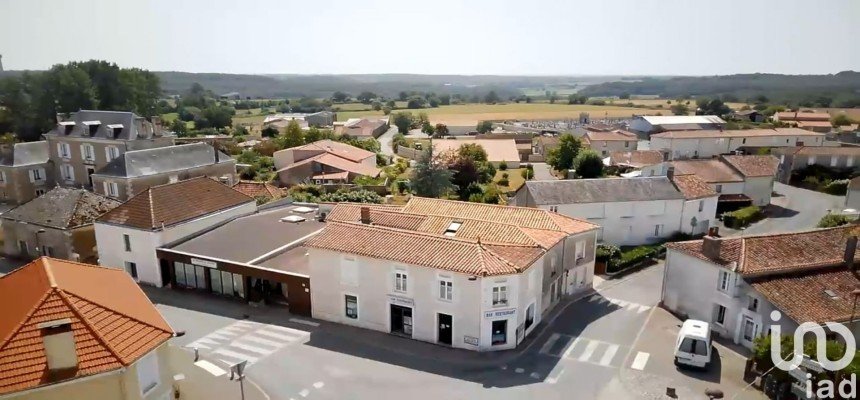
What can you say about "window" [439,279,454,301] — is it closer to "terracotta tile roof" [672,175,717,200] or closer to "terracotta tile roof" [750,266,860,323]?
"terracotta tile roof" [750,266,860,323]

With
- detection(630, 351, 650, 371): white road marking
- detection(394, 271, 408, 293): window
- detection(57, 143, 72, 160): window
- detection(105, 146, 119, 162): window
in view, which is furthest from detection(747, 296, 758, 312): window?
detection(57, 143, 72, 160): window

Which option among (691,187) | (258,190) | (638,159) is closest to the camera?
(691,187)

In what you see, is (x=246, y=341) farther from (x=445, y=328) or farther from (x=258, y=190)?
(x=258, y=190)

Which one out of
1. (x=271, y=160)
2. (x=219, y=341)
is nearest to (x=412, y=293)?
(x=219, y=341)

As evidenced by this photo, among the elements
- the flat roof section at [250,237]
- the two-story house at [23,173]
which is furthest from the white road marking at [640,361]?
the two-story house at [23,173]

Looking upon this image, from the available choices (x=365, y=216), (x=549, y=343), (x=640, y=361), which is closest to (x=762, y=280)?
(x=640, y=361)

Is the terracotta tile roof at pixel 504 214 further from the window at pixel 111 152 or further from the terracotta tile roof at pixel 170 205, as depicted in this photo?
the window at pixel 111 152
